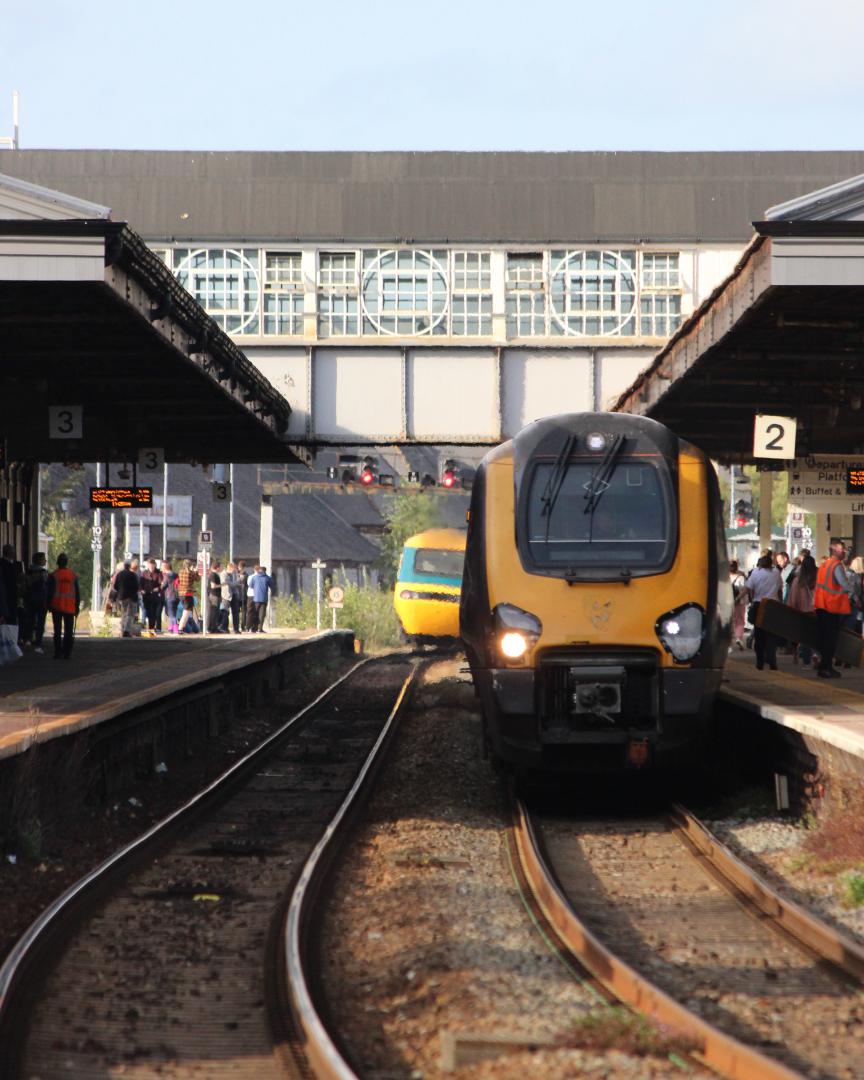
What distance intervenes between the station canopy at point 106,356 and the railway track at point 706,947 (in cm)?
690

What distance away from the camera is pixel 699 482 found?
43.6 ft

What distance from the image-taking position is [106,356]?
69.7ft

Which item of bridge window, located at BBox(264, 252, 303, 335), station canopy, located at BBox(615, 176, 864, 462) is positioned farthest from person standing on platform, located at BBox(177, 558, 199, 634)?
station canopy, located at BBox(615, 176, 864, 462)

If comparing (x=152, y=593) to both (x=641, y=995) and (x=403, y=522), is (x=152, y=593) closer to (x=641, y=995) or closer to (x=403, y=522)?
(x=641, y=995)

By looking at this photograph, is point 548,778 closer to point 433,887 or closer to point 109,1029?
point 433,887

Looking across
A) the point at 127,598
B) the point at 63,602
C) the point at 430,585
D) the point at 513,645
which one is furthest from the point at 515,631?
the point at 430,585

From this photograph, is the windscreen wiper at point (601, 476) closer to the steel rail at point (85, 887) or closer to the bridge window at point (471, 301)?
the steel rail at point (85, 887)

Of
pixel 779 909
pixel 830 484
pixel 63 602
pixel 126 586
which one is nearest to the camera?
pixel 779 909

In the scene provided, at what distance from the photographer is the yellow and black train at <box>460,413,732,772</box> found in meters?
12.5

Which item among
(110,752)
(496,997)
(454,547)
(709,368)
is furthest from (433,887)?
(454,547)

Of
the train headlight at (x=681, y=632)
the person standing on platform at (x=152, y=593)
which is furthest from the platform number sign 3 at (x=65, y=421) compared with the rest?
the person standing on platform at (x=152, y=593)

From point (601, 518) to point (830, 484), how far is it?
12.5m

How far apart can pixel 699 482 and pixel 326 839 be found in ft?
13.9

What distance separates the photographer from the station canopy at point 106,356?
49.2ft
